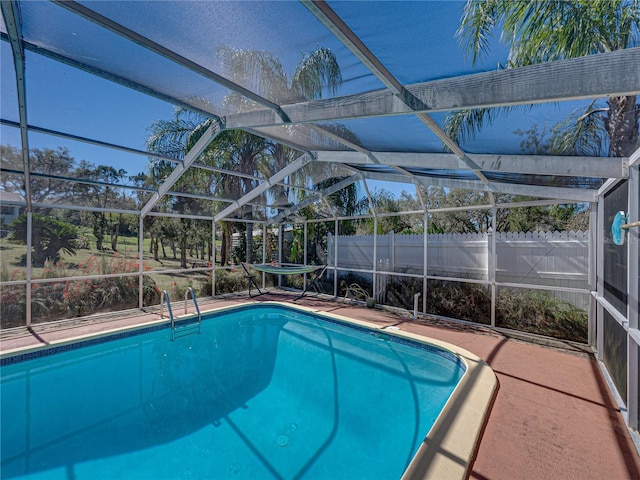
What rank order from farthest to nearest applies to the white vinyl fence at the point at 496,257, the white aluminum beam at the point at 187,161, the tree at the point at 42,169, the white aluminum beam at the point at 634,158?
1. the white vinyl fence at the point at 496,257
2. the tree at the point at 42,169
3. the white aluminum beam at the point at 187,161
4. the white aluminum beam at the point at 634,158

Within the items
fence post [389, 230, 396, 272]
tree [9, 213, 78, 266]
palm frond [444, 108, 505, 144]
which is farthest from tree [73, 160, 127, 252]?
fence post [389, 230, 396, 272]

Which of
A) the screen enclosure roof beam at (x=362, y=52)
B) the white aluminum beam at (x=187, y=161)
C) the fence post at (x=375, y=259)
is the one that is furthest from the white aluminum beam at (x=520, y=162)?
the fence post at (x=375, y=259)

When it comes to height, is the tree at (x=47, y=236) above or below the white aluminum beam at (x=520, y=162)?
below

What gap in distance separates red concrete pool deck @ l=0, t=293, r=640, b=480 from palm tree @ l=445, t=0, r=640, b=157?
2665 millimetres

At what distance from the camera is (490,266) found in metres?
6.06

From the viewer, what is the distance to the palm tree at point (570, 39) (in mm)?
1839

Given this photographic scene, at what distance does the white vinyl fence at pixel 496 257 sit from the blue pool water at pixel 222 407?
7.68 ft

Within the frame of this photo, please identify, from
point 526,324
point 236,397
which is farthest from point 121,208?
point 526,324

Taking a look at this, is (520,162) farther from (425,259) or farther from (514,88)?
(425,259)

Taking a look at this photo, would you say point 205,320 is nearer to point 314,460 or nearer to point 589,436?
point 314,460

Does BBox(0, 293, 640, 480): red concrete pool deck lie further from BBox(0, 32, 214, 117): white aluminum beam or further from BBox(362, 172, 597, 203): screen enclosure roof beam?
BBox(0, 32, 214, 117): white aluminum beam

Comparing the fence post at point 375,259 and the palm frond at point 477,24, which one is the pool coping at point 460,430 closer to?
the palm frond at point 477,24

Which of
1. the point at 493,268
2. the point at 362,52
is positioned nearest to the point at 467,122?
the point at 362,52

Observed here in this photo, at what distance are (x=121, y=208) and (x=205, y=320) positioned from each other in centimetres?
316
